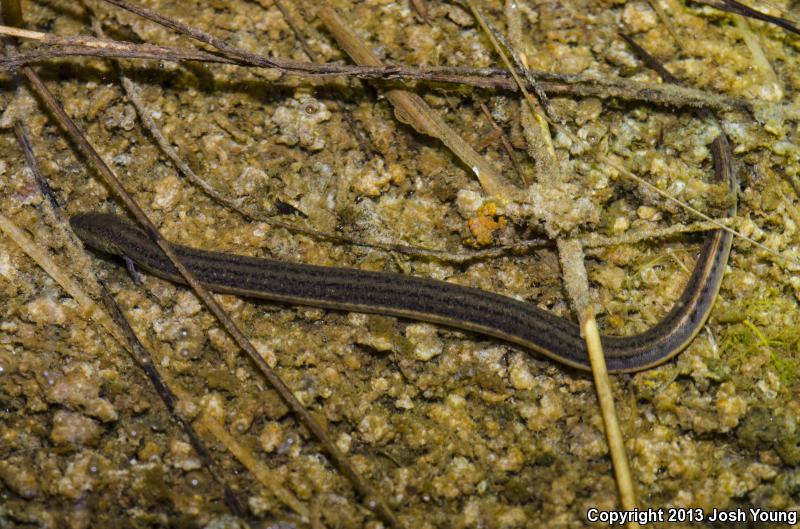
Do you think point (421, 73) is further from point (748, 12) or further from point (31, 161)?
point (31, 161)

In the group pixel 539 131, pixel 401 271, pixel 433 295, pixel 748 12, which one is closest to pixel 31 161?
pixel 401 271

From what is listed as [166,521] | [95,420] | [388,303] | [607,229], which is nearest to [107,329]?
[95,420]

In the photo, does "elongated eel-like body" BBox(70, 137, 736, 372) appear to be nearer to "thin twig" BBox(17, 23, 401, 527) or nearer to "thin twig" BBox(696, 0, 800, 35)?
"thin twig" BBox(17, 23, 401, 527)

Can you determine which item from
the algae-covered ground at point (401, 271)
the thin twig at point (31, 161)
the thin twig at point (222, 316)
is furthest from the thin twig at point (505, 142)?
the thin twig at point (31, 161)

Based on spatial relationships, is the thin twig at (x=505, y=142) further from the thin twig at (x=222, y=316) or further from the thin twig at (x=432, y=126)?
the thin twig at (x=222, y=316)

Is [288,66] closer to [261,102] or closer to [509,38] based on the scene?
[261,102]

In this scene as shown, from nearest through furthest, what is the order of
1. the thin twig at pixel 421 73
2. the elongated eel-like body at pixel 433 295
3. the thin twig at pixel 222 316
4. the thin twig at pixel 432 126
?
the thin twig at pixel 222 316 < the elongated eel-like body at pixel 433 295 < the thin twig at pixel 421 73 < the thin twig at pixel 432 126
